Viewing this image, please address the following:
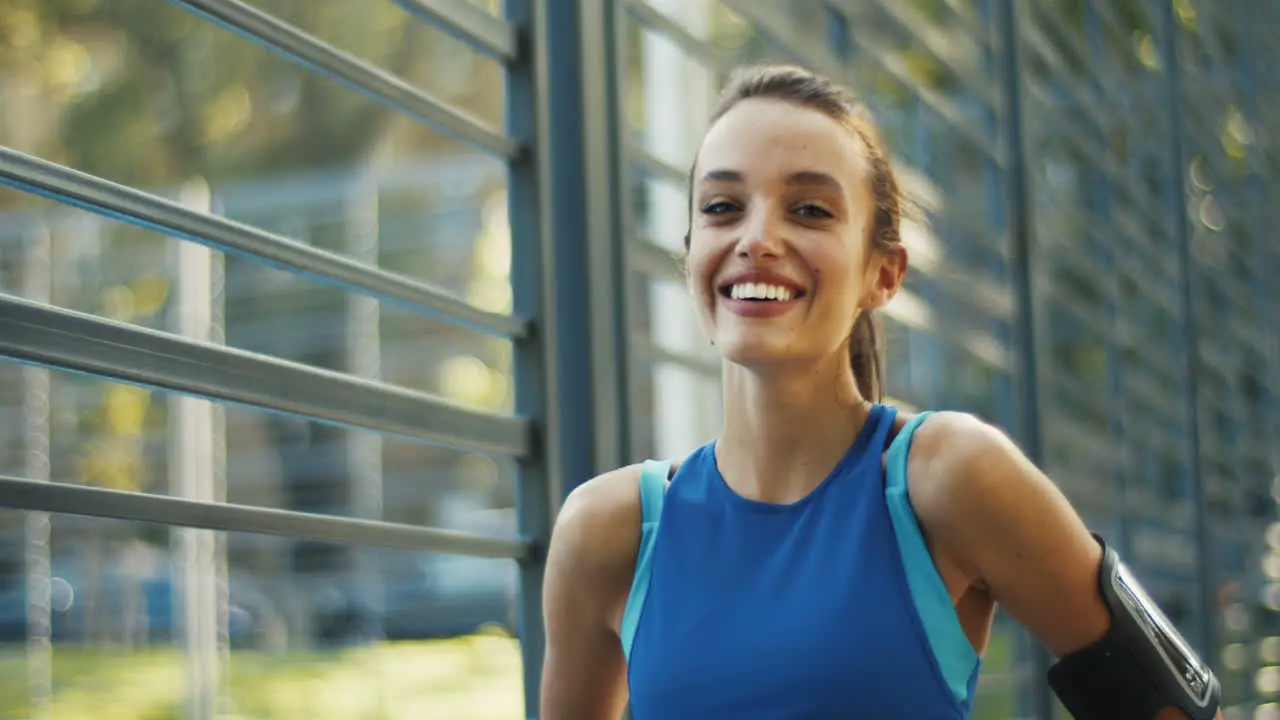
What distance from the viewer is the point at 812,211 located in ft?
4.78

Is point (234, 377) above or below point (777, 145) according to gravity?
below

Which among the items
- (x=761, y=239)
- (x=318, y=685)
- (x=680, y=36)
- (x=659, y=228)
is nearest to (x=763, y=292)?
(x=761, y=239)

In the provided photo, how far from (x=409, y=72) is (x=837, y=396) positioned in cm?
1768

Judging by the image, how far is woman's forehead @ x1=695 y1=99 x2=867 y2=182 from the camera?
1.45 metres

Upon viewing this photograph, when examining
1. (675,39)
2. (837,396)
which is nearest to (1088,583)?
(837,396)

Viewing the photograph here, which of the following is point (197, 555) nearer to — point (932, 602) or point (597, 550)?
point (597, 550)

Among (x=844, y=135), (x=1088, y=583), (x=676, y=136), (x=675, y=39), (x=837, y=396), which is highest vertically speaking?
(x=676, y=136)

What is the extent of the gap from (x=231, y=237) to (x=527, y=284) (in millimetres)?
533

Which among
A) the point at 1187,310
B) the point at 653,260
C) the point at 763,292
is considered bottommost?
the point at 763,292

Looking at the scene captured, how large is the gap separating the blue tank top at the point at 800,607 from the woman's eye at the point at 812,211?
0.19 meters

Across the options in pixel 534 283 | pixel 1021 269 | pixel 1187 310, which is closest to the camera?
pixel 534 283

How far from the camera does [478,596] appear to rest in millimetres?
14227

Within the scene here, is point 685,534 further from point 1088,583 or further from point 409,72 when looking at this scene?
point 409,72

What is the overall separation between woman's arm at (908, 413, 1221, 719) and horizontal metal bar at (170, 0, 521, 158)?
63 cm
